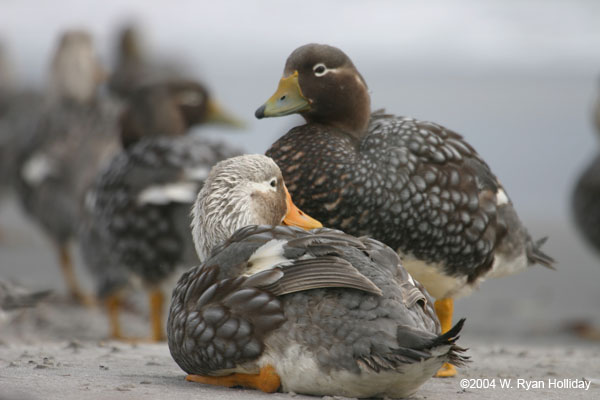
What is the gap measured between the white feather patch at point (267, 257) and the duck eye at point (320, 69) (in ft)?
4.56

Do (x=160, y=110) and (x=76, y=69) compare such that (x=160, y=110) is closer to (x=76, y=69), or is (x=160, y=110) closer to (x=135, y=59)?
(x=76, y=69)

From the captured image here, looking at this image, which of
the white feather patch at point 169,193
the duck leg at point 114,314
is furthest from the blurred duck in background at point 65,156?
the white feather patch at point 169,193

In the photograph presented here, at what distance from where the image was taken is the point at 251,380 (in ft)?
12.2

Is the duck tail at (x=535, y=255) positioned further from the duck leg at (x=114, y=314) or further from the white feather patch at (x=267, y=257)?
the duck leg at (x=114, y=314)

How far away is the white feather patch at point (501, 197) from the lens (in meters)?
4.99

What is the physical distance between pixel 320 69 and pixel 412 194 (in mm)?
829

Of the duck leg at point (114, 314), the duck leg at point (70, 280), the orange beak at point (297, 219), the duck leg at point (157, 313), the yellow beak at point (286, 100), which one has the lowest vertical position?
the duck leg at point (70, 280)

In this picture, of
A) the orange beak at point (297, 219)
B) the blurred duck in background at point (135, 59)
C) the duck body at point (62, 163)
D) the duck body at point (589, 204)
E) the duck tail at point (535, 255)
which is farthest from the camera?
the blurred duck in background at point (135, 59)

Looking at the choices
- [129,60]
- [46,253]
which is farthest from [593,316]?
[129,60]

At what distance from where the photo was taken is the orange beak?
14.3 feet

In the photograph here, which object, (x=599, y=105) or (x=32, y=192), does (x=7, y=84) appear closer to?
(x=32, y=192)

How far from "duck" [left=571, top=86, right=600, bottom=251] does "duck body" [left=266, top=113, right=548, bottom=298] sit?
17.6 ft

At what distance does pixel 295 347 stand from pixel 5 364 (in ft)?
5.09

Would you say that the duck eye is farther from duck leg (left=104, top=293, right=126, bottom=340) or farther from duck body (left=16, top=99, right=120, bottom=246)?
duck body (left=16, top=99, right=120, bottom=246)
